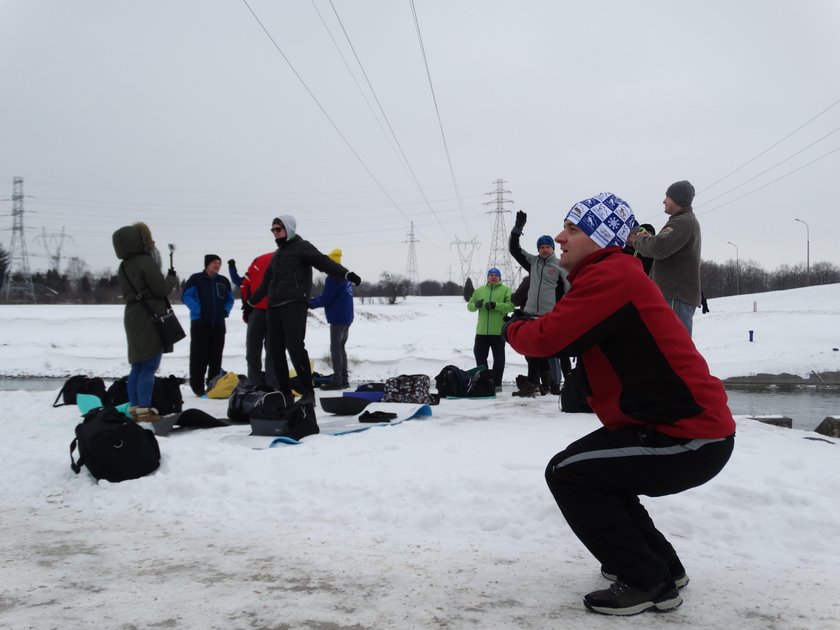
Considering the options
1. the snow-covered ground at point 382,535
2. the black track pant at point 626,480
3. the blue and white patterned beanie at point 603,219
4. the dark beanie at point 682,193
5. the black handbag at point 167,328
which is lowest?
the snow-covered ground at point 382,535

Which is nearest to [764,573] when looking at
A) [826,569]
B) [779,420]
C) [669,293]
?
[826,569]

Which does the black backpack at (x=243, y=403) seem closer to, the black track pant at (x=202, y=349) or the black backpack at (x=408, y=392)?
the black backpack at (x=408, y=392)

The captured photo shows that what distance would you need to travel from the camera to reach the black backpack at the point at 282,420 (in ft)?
18.8

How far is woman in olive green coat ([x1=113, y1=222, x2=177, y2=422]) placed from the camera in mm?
6684

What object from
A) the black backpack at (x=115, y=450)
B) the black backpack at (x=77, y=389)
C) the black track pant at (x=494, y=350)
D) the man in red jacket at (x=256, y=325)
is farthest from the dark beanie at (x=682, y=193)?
the black backpack at (x=77, y=389)

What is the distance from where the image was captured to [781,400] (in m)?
11.0

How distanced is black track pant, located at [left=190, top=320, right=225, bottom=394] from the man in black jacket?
1923 millimetres

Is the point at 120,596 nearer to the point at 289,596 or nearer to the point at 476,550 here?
the point at 289,596

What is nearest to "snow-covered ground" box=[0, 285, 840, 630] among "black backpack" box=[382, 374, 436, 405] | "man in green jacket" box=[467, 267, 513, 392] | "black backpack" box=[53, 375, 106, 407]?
"black backpack" box=[53, 375, 106, 407]

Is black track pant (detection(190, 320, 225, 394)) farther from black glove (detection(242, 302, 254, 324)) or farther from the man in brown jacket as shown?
the man in brown jacket

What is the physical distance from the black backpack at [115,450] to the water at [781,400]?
6.22m

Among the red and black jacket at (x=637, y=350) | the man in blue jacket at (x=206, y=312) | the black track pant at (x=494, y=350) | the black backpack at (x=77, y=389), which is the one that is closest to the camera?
the red and black jacket at (x=637, y=350)

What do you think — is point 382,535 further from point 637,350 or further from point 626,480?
point 637,350

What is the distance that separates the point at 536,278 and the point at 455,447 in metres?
3.72
